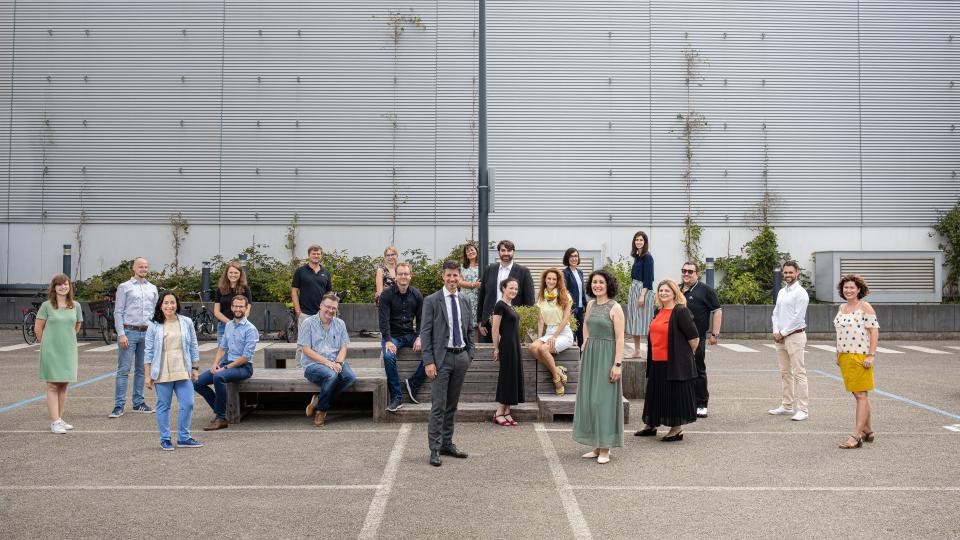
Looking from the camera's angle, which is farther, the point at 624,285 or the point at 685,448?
the point at 624,285

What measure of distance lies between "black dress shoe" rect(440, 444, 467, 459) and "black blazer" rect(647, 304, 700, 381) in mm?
2438

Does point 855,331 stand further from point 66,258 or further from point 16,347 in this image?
point 66,258

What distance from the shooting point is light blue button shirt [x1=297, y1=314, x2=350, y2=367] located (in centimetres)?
1034

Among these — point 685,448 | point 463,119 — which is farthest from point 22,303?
point 685,448

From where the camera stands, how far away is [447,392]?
8.38m

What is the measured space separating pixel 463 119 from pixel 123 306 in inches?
689

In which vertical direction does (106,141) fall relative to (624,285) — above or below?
above

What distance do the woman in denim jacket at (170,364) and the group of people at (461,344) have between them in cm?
1

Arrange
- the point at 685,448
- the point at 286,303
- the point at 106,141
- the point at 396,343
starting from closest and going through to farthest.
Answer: the point at 685,448
the point at 396,343
the point at 286,303
the point at 106,141

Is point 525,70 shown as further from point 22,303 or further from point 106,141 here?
point 22,303

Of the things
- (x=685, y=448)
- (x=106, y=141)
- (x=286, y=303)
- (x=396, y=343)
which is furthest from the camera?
(x=106, y=141)

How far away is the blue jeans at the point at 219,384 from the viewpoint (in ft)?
32.7

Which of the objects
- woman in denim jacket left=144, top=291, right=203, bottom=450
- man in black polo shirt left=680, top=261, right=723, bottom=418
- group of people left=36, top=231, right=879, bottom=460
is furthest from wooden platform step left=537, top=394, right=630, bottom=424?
woman in denim jacket left=144, top=291, right=203, bottom=450

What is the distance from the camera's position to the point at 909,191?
91.6 ft
